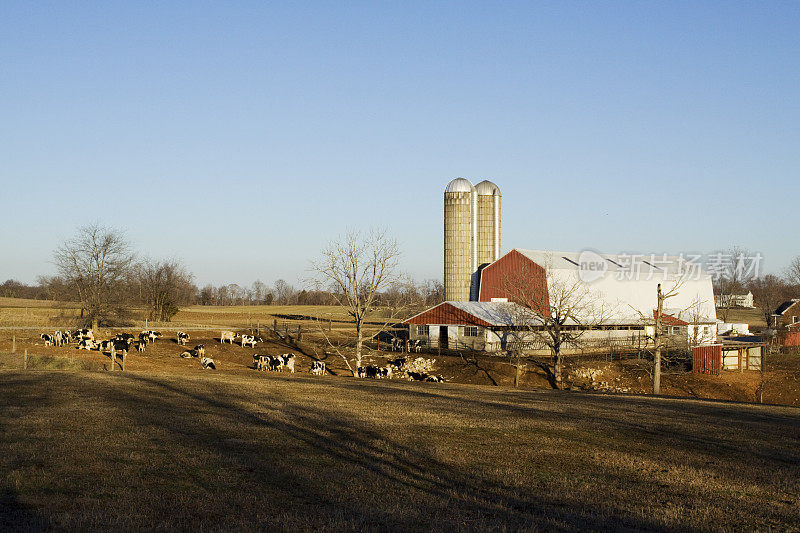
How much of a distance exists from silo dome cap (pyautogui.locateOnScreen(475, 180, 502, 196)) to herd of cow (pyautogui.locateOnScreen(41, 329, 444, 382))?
2460 cm

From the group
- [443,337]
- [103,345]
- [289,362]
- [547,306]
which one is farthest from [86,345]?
[547,306]

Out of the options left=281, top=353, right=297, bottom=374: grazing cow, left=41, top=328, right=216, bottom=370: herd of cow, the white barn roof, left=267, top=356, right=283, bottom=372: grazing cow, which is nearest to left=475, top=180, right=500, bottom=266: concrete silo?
the white barn roof

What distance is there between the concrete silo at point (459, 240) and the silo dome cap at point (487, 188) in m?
1.26

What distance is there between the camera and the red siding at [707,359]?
50.8m

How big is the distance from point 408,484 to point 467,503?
1.41m

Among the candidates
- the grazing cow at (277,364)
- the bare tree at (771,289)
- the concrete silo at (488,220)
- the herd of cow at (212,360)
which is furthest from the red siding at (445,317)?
the bare tree at (771,289)

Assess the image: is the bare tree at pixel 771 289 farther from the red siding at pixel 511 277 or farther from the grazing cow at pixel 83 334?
the grazing cow at pixel 83 334

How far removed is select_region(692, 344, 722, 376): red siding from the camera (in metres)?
50.8

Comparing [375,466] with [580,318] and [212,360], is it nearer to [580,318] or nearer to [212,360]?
[212,360]

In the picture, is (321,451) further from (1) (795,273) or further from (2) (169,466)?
(1) (795,273)

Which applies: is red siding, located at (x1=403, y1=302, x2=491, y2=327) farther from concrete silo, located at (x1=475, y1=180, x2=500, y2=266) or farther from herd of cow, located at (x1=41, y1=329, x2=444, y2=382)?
concrete silo, located at (x1=475, y1=180, x2=500, y2=266)

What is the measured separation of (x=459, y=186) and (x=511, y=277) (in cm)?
1251

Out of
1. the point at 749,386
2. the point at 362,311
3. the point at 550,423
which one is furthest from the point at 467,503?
the point at 749,386

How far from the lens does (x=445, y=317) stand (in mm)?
58281
